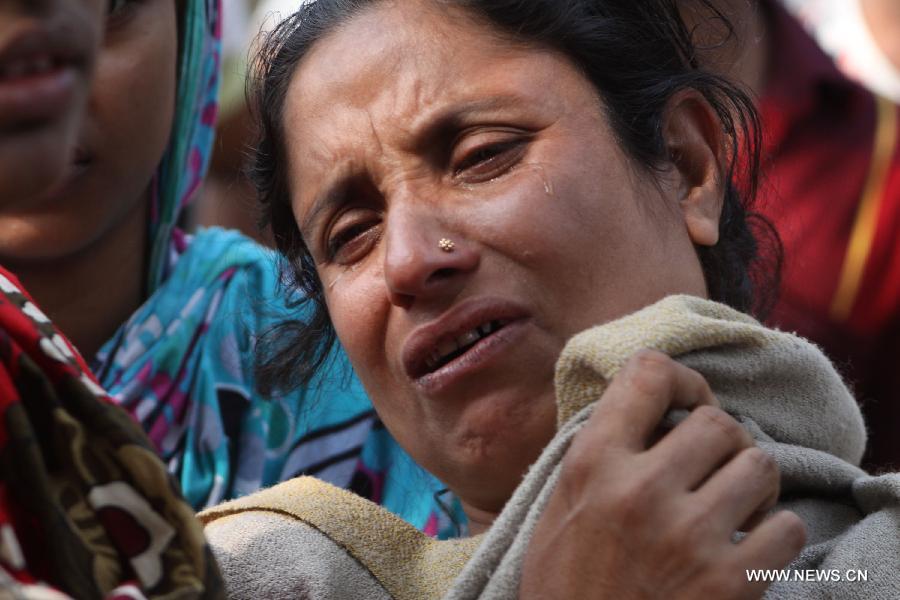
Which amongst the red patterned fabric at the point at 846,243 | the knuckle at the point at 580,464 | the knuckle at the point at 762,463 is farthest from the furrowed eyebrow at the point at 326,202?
the red patterned fabric at the point at 846,243

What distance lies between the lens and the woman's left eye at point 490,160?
2201 mm

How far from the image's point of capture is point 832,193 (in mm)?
4711

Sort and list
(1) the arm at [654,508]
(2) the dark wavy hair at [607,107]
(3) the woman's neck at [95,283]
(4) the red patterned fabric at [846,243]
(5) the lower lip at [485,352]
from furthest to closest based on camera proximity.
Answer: (4) the red patterned fabric at [846,243], (3) the woman's neck at [95,283], (2) the dark wavy hair at [607,107], (5) the lower lip at [485,352], (1) the arm at [654,508]

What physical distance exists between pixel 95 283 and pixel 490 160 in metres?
1.18

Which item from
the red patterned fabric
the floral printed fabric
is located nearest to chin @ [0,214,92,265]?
the floral printed fabric

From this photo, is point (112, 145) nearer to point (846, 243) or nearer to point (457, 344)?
point (457, 344)

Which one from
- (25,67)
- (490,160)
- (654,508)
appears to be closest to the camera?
(25,67)

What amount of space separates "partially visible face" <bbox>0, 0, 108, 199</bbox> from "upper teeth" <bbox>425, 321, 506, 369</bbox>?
897 mm

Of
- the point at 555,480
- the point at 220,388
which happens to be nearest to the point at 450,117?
the point at 555,480

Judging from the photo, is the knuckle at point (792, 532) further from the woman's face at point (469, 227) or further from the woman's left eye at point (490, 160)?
the woman's left eye at point (490, 160)

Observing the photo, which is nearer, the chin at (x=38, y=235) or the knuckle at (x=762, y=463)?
the knuckle at (x=762, y=463)

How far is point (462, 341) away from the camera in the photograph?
211cm

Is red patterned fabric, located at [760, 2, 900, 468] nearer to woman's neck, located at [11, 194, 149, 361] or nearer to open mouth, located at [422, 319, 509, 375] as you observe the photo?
woman's neck, located at [11, 194, 149, 361]

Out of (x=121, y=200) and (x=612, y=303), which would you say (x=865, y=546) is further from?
(x=121, y=200)
